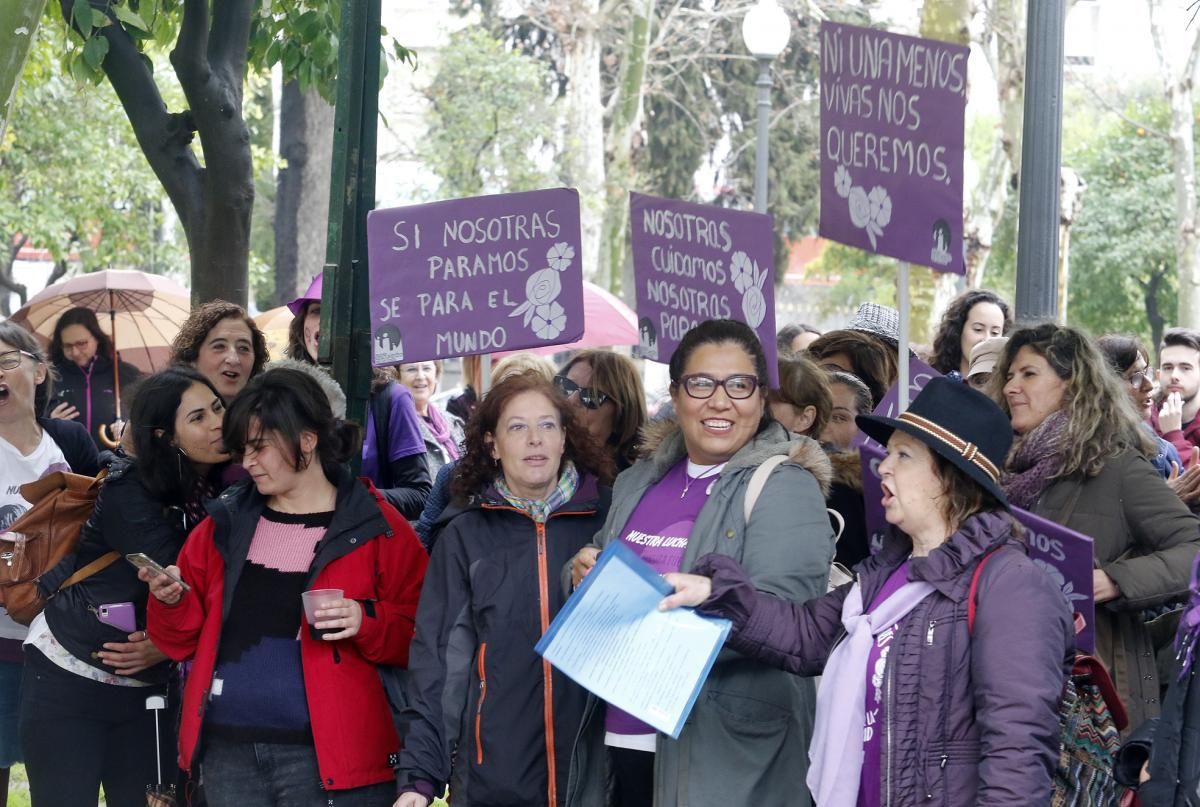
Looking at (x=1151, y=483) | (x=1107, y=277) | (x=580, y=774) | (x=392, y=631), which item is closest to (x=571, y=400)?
(x=392, y=631)

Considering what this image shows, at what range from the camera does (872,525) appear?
14.9 ft

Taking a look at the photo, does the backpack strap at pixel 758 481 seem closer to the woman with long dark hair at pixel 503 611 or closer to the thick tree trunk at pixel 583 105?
the woman with long dark hair at pixel 503 611

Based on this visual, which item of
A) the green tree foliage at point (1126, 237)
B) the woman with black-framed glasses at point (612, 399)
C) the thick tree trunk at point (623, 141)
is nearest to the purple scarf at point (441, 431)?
the woman with black-framed glasses at point (612, 399)

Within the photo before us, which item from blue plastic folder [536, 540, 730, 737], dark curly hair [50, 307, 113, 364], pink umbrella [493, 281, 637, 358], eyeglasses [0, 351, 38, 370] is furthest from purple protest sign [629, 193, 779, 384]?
pink umbrella [493, 281, 637, 358]

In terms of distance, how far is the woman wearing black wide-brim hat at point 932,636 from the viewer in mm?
3291

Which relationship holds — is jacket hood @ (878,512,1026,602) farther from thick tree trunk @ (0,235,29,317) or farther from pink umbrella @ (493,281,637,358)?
thick tree trunk @ (0,235,29,317)

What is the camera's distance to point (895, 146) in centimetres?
543

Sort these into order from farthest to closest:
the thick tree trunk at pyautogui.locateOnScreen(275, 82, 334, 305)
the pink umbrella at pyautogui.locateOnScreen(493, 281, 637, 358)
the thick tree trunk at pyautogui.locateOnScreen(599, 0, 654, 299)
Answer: the thick tree trunk at pyautogui.locateOnScreen(599, 0, 654, 299)
the thick tree trunk at pyautogui.locateOnScreen(275, 82, 334, 305)
the pink umbrella at pyautogui.locateOnScreen(493, 281, 637, 358)

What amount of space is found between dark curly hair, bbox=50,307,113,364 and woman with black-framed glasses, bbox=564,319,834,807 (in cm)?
546

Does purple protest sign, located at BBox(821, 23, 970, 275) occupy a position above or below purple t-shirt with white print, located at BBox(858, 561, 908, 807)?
above

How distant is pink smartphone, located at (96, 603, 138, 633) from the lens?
4.96 m

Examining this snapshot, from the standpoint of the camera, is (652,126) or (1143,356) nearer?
(1143,356)

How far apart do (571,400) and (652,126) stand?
3108 centimetres

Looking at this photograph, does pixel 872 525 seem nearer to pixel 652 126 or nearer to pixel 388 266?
pixel 388 266
